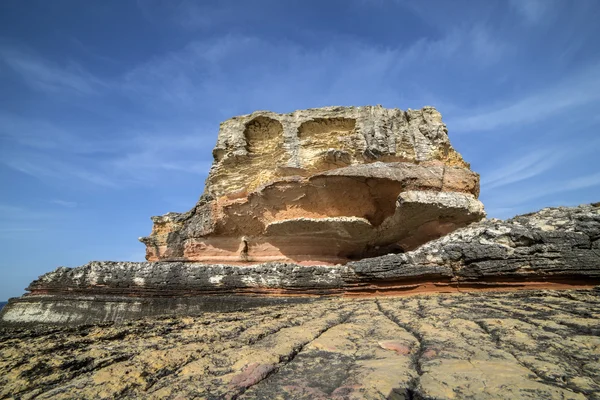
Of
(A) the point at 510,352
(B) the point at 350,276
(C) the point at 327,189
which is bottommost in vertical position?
(A) the point at 510,352

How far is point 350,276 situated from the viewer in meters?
6.34

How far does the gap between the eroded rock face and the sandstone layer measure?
2.26 metres

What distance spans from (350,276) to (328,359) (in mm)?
4261

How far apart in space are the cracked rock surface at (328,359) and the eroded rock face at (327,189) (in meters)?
5.37

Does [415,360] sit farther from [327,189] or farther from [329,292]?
[327,189]

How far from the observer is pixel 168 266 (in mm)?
7512

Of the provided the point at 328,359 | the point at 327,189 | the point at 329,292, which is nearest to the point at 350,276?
the point at 329,292

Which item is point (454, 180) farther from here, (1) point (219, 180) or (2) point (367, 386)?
(2) point (367, 386)

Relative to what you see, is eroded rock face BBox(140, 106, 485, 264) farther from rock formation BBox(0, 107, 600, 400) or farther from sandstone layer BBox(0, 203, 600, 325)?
sandstone layer BBox(0, 203, 600, 325)

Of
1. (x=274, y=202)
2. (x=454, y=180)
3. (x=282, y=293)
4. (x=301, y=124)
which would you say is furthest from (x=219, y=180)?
(x=454, y=180)

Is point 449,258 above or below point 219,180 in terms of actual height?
below

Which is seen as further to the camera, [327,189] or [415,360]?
[327,189]

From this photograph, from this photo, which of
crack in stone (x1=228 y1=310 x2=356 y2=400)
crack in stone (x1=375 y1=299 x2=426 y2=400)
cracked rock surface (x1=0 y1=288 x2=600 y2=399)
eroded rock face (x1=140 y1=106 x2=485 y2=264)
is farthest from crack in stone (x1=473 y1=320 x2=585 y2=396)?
eroded rock face (x1=140 y1=106 x2=485 y2=264)

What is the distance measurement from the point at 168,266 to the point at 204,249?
2.68m
